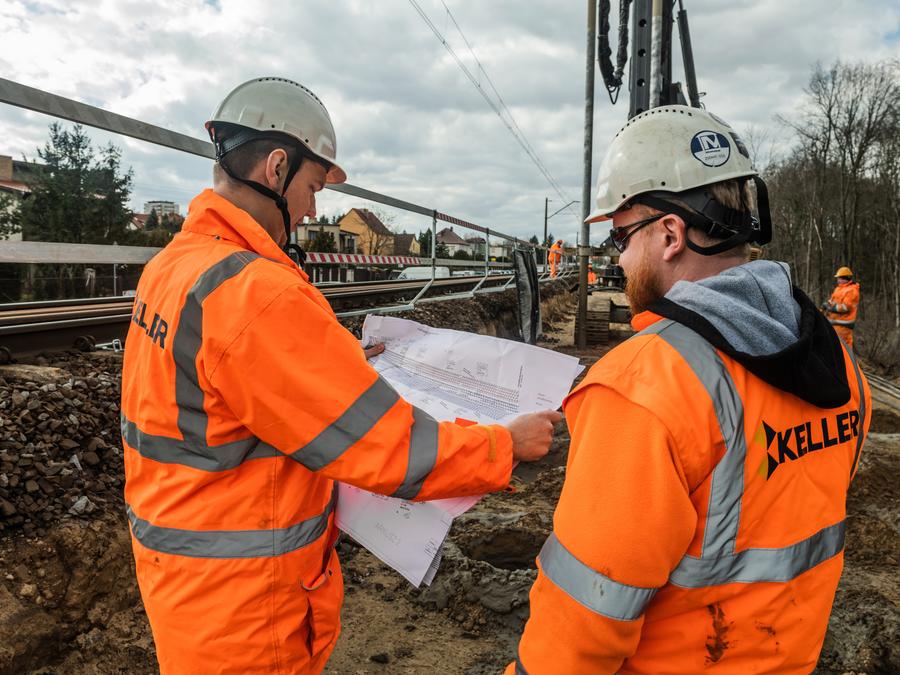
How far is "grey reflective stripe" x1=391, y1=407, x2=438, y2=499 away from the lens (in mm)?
1401

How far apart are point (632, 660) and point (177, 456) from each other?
3.91 feet

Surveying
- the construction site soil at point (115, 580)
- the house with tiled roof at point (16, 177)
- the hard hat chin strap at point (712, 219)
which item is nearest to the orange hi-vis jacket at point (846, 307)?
the construction site soil at point (115, 580)

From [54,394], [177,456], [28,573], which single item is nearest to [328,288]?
[54,394]

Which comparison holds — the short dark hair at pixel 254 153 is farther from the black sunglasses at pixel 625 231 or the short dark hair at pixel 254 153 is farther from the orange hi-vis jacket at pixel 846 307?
the orange hi-vis jacket at pixel 846 307

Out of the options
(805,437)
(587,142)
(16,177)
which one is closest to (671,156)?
(805,437)

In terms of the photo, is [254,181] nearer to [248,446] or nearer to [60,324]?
[248,446]

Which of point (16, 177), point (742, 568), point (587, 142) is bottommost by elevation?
point (742, 568)

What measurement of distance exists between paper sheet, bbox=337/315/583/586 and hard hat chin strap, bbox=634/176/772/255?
541mm

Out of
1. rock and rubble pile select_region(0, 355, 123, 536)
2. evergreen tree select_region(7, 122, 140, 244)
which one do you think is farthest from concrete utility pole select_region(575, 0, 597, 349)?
rock and rubble pile select_region(0, 355, 123, 536)

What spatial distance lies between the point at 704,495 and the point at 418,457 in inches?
25.7

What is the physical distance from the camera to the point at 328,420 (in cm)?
134

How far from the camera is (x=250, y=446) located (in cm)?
144

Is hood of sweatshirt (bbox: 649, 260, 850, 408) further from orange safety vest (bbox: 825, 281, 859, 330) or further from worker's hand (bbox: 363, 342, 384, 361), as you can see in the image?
orange safety vest (bbox: 825, 281, 859, 330)

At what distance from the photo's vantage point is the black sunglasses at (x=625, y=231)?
1411 mm
